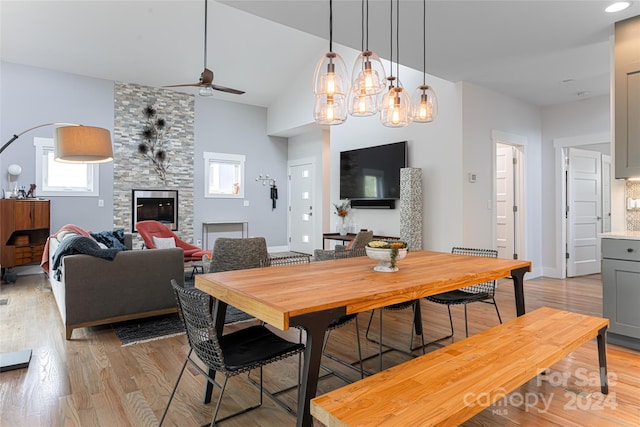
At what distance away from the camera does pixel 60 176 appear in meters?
6.58

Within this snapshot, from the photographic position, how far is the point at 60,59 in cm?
630

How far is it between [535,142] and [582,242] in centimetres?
184

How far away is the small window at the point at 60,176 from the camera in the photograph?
20.8 feet

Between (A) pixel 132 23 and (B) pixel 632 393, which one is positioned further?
(A) pixel 132 23

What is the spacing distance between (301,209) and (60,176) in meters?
4.77

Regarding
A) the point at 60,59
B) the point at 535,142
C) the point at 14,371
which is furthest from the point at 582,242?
the point at 60,59

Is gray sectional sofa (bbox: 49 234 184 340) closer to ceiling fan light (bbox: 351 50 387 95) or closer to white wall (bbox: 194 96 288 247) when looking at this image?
ceiling fan light (bbox: 351 50 387 95)

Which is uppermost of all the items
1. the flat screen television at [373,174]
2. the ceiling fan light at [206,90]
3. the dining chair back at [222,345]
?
the ceiling fan light at [206,90]

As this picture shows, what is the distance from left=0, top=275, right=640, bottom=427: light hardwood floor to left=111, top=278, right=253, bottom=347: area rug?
102mm

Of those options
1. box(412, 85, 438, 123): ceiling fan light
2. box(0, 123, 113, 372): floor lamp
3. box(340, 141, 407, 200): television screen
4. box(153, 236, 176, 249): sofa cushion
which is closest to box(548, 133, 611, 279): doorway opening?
box(340, 141, 407, 200): television screen

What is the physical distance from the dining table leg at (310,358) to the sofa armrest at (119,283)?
2.52 meters

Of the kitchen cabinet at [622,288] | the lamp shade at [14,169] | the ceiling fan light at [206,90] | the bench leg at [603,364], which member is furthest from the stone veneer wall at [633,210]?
the lamp shade at [14,169]

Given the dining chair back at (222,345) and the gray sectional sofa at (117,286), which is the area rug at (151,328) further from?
the dining chair back at (222,345)

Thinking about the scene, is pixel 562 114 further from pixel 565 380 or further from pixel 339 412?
pixel 339 412
